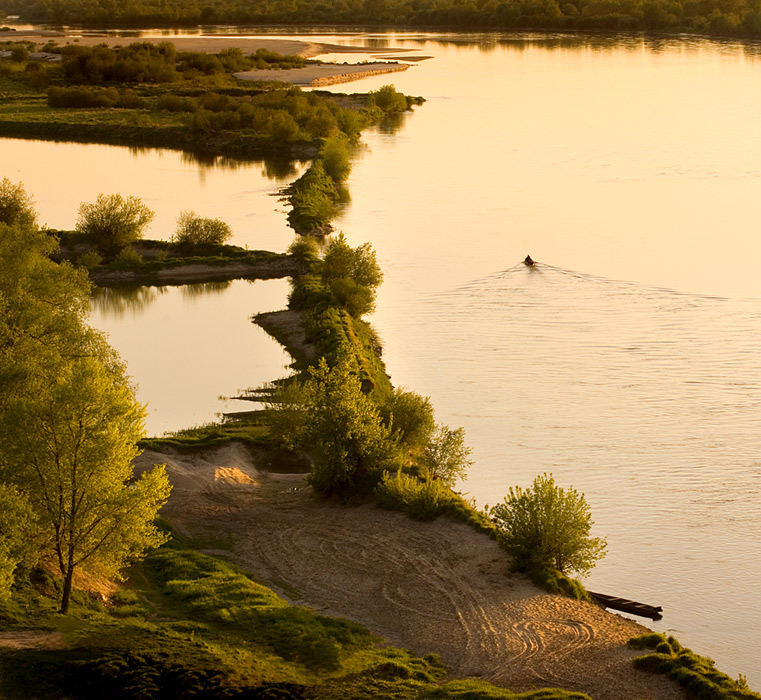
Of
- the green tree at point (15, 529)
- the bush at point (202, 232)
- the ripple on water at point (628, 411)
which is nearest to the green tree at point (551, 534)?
the ripple on water at point (628, 411)

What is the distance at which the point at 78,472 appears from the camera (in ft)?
91.7

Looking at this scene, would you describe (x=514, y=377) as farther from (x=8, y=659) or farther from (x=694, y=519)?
(x=8, y=659)

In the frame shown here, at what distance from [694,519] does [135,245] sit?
39822mm

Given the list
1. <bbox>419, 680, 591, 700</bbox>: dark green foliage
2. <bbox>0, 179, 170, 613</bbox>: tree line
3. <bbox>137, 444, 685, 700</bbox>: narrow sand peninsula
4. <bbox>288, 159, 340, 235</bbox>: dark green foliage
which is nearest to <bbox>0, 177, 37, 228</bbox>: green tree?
<bbox>288, 159, 340, 235</bbox>: dark green foliage

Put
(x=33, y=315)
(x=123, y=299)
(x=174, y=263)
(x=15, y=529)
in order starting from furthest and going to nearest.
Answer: (x=174, y=263)
(x=123, y=299)
(x=33, y=315)
(x=15, y=529)

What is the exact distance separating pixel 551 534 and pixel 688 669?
635 centimetres

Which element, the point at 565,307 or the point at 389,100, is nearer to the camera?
the point at 565,307

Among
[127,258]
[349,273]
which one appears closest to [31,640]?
[349,273]

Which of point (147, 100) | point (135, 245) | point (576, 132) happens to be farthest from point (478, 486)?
point (147, 100)

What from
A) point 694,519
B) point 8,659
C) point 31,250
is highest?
point 31,250

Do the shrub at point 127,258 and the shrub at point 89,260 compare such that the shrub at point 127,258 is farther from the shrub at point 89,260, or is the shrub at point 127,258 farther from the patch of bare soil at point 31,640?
the patch of bare soil at point 31,640

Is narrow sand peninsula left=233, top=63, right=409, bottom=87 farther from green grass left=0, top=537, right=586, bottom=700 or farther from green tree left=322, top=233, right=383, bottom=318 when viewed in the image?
green grass left=0, top=537, right=586, bottom=700

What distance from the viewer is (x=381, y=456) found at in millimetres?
37875

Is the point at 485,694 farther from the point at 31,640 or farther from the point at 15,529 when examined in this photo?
the point at 15,529
